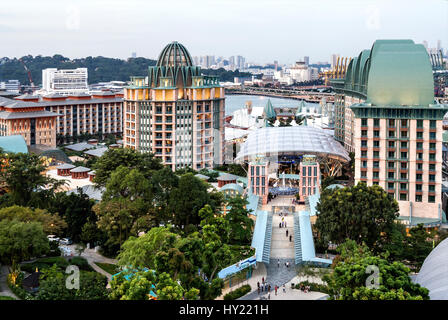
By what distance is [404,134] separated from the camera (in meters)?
36.8

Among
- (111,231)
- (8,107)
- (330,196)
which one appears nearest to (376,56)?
(330,196)

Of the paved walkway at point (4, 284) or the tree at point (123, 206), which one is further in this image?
the tree at point (123, 206)

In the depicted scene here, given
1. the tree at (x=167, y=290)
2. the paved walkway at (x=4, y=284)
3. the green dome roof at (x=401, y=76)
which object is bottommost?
the paved walkway at (x=4, y=284)

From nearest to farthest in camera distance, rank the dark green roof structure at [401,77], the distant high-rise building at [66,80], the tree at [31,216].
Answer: the tree at [31,216] → the dark green roof structure at [401,77] → the distant high-rise building at [66,80]

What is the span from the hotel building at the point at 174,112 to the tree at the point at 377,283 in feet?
122

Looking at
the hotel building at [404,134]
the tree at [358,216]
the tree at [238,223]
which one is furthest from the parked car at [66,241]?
the hotel building at [404,134]

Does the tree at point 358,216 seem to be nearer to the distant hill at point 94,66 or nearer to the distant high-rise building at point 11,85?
the distant hill at point 94,66

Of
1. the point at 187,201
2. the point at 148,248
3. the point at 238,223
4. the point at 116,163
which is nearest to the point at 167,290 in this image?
the point at 148,248

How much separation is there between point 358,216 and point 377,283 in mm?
13183

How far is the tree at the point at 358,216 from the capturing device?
30.0 m

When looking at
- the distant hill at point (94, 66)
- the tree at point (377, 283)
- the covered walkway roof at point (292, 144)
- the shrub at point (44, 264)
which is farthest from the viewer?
the distant hill at point (94, 66)

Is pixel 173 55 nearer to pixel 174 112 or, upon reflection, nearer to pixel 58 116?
pixel 174 112
